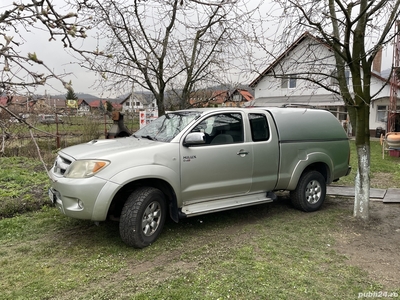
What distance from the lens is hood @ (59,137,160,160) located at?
4.08 meters

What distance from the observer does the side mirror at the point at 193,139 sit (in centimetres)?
446

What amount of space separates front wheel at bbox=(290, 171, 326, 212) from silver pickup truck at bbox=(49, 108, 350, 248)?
2 cm

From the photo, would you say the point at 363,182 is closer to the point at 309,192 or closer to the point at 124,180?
the point at 309,192

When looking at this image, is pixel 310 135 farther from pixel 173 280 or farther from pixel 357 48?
pixel 173 280

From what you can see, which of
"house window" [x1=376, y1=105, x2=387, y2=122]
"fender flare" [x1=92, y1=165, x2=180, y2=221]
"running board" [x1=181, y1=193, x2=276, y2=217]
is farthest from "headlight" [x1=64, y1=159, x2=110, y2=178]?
"house window" [x1=376, y1=105, x2=387, y2=122]

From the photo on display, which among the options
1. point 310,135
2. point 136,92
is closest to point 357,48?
point 310,135

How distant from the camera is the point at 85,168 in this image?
3.97 m

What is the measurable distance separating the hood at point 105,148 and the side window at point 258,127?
5.50 ft

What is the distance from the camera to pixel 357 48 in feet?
16.0

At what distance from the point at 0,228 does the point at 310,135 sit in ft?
17.3

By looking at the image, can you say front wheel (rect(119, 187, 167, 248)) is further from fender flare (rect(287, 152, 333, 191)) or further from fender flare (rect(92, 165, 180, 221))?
fender flare (rect(287, 152, 333, 191))

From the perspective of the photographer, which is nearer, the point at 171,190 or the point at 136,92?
the point at 171,190

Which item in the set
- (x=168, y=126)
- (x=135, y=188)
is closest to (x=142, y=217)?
(x=135, y=188)

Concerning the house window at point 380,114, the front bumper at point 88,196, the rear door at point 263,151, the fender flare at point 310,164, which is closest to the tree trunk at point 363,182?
the fender flare at point 310,164
